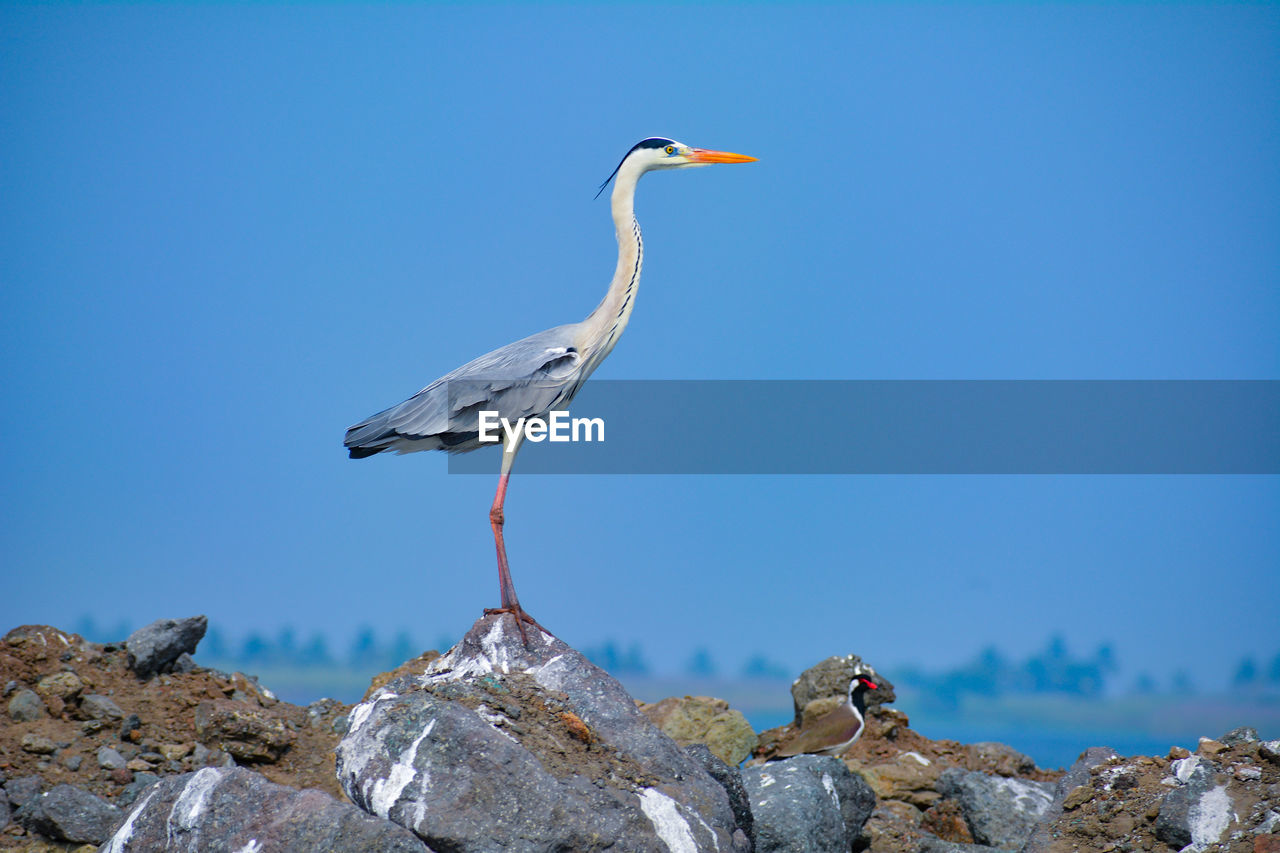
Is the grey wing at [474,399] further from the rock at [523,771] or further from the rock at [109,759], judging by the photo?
the rock at [109,759]

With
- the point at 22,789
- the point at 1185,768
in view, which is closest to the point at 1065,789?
the point at 1185,768

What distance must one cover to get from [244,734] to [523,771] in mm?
5735

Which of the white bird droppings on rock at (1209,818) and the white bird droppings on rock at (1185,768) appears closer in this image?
the white bird droppings on rock at (1209,818)

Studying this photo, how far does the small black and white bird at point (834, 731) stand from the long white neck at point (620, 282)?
216 inches

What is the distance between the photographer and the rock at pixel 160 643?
11.2 metres

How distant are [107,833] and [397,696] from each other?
15.8 feet

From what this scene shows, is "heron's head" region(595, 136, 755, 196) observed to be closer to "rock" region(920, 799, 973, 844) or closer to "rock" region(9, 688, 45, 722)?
"rock" region(920, 799, 973, 844)

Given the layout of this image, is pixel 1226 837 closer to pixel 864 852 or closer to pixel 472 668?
pixel 864 852

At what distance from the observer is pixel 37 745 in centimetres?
990

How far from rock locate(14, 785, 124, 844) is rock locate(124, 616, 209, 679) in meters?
2.00

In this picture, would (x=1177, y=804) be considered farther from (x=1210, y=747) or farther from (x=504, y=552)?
(x=504, y=552)

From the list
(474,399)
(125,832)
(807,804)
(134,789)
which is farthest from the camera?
(134,789)

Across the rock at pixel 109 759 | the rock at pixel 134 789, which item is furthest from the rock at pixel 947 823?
the rock at pixel 109 759

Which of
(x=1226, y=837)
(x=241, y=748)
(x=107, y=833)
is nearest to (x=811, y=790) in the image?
(x=1226, y=837)
